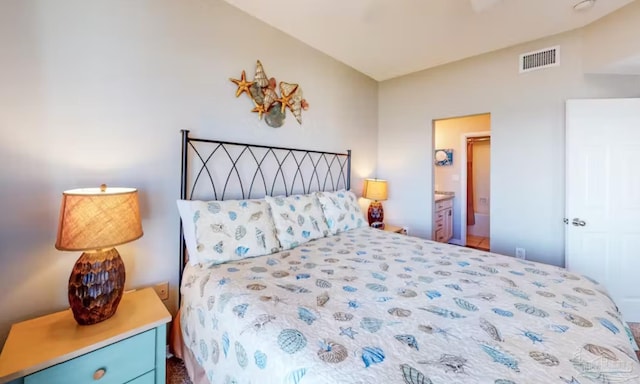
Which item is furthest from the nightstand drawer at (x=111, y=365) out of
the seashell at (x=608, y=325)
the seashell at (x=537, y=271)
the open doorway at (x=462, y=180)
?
the open doorway at (x=462, y=180)

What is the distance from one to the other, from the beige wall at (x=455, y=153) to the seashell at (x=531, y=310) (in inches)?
152

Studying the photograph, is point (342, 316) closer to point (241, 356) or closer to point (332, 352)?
point (332, 352)

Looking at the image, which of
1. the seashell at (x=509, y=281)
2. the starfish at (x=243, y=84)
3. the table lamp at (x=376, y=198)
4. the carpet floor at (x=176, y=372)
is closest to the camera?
the seashell at (x=509, y=281)

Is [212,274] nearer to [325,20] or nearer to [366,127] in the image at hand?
[325,20]

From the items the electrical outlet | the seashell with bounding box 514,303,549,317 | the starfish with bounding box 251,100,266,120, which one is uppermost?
the starfish with bounding box 251,100,266,120

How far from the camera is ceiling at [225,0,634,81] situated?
2.12 meters

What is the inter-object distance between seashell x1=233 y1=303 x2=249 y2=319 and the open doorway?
366 centimetres

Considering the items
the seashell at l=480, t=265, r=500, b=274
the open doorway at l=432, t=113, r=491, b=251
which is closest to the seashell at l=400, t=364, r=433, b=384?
the seashell at l=480, t=265, r=500, b=274

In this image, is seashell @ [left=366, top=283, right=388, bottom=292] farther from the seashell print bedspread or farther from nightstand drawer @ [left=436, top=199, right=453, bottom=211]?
nightstand drawer @ [left=436, top=199, right=453, bottom=211]

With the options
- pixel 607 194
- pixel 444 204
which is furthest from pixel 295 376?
pixel 444 204

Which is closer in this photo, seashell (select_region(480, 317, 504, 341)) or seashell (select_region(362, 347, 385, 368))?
seashell (select_region(362, 347, 385, 368))

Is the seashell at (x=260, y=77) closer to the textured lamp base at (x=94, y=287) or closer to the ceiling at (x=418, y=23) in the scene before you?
the ceiling at (x=418, y=23)

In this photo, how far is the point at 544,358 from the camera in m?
0.84

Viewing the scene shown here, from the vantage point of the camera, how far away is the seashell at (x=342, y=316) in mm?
1068
